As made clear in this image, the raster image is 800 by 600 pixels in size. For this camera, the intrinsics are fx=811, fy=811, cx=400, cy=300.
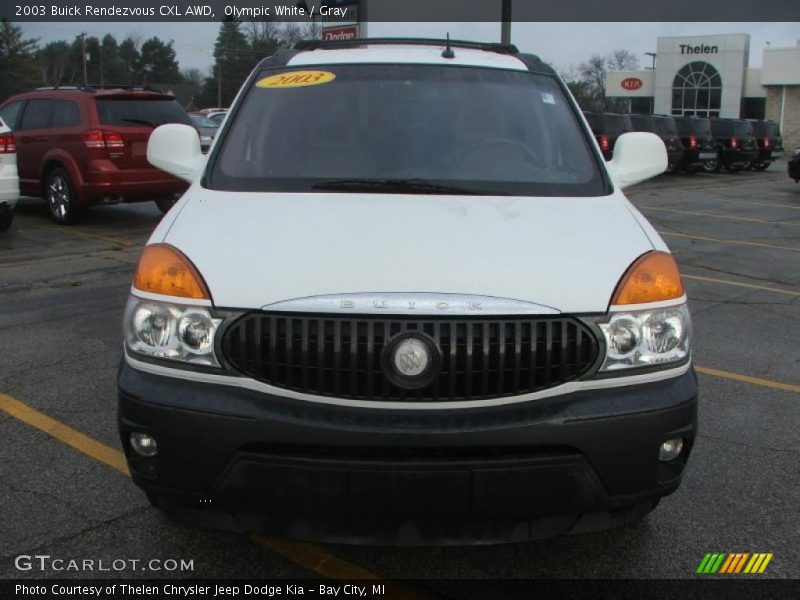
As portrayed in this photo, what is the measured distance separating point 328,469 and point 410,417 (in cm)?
28

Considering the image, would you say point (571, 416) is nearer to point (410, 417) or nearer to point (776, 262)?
point (410, 417)

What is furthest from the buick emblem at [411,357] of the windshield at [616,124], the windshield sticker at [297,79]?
the windshield at [616,124]

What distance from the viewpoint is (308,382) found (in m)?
2.42

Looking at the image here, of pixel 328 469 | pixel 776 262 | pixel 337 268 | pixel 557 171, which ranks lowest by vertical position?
pixel 776 262

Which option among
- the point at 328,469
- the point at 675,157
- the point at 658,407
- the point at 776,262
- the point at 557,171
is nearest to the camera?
the point at 328,469

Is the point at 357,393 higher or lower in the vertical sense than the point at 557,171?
lower

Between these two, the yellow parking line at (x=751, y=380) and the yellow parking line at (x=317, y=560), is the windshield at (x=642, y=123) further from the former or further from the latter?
the yellow parking line at (x=317, y=560)

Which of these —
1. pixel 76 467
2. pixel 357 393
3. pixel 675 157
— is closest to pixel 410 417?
pixel 357 393

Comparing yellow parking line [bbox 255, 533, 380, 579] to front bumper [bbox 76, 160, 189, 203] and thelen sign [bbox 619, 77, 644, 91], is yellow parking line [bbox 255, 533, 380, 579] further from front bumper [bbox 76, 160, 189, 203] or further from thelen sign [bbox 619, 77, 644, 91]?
thelen sign [bbox 619, 77, 644, 91]

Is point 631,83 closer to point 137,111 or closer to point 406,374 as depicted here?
point 137,111

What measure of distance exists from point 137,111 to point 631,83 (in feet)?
180

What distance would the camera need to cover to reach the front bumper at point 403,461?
231 centimetres

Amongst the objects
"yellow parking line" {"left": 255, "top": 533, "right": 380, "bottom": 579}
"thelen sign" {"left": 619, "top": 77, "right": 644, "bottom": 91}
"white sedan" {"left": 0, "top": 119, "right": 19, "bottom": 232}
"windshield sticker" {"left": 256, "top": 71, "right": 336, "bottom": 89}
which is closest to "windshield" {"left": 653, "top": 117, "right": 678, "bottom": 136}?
"white sedan" {"left": 0, "top": 119, "right": 19, "bottom": 232}

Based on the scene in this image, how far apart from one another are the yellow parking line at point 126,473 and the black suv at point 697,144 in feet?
81.7
